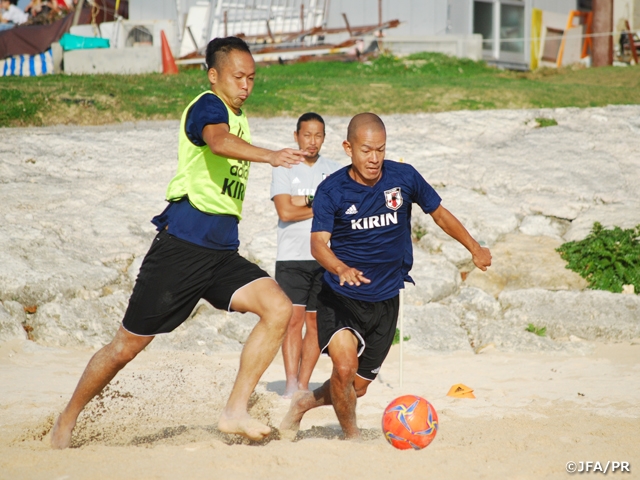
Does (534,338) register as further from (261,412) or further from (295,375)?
(261,412)

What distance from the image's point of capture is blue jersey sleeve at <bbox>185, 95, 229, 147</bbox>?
14.4ft

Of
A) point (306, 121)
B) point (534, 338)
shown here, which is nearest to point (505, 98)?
point (534, 338)

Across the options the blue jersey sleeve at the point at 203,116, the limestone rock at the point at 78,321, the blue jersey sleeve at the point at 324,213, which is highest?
the blue jersey sleeve at the point at 203,116

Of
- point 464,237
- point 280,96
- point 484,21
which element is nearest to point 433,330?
point 464,237

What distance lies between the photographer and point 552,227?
381 inches

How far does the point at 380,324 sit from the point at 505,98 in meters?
9.68

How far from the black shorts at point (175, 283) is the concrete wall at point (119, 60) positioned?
47.3 ft

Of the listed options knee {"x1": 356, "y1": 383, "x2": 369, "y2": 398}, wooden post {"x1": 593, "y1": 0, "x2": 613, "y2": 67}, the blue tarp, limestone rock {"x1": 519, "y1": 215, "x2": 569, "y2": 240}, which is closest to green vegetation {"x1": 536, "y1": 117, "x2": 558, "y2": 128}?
limestone rock {"x1": 519, "y1": 215, "x2": 569, "y2": 240}

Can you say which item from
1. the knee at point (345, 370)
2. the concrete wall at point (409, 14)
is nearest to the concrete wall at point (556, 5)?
the concrete wall at point (409, 14)

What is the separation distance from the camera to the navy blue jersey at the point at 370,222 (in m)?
4.87

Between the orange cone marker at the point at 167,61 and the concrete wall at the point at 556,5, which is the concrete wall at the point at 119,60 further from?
the concrete wall at the point at 556,5

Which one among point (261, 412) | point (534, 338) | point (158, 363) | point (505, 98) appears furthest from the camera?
point (505, 98)

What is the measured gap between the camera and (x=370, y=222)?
490 centimetres

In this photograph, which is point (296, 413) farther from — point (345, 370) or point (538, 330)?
point (538, 330)
